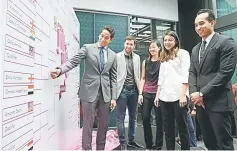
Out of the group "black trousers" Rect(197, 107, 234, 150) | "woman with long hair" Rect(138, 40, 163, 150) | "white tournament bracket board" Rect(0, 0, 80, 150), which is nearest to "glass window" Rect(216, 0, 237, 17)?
"woman with long hair" Rect(138, 40, 163, 150)

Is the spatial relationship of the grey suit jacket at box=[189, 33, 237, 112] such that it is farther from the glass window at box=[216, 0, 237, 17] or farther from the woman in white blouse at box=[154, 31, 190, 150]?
the glass window at box=[216, 0, 237, 17]

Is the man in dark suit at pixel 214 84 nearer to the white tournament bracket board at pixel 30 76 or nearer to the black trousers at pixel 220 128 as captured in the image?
the black trousers at pixel 220 128

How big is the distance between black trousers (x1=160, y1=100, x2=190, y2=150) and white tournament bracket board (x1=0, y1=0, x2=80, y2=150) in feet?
3.29

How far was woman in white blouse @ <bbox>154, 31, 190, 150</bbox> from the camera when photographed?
199cm

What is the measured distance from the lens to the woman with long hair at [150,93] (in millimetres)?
2498

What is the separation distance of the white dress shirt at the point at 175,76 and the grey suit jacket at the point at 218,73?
0.46 meters

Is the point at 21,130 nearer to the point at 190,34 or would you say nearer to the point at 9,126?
the point at 9,126

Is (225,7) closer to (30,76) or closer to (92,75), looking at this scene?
(92,75)

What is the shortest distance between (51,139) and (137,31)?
358 centimetres

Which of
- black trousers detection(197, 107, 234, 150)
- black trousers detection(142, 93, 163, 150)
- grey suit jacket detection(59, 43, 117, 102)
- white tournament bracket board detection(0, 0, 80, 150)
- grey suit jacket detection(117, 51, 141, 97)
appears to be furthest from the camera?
grey suit jacket detection(117, 51, 141, 97)

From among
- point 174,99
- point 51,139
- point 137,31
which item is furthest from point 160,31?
point 51,139

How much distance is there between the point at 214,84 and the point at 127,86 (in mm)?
1290

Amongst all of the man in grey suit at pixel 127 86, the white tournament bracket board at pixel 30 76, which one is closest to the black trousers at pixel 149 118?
the man in grey suit at pixel 127 86

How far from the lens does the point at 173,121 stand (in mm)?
2064
